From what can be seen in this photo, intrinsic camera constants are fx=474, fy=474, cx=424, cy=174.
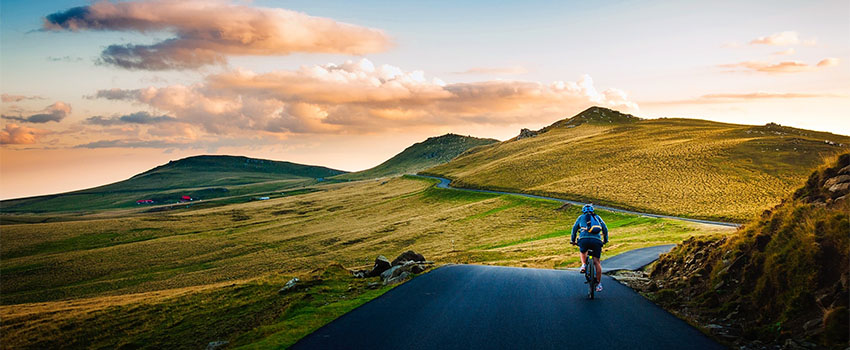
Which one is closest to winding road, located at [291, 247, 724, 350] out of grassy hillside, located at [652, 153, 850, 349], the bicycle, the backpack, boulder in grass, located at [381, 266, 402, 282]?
the bicycle

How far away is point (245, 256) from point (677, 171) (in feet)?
269

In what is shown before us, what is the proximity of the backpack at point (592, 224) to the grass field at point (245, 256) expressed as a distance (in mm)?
8843

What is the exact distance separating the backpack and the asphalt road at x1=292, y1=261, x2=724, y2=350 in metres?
2.29

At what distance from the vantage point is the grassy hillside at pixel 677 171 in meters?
70.2

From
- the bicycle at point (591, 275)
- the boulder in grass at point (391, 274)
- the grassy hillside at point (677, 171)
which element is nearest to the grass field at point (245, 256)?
the boulder in grass at point (391, 274)

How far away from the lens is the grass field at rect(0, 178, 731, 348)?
75.2ft

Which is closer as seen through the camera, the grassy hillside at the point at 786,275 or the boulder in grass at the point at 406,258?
the grassy hillside at the point at 786,275

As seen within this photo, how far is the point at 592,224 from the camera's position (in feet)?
53.6

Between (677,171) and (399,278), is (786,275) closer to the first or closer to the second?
(399,278)

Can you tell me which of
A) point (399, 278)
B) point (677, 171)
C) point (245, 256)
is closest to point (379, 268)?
point (399, 278)

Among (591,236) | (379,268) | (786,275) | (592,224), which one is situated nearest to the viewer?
(786,275)

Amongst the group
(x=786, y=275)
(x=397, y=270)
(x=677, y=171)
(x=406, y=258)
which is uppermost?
(x=677, y=171)

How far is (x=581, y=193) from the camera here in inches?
3282

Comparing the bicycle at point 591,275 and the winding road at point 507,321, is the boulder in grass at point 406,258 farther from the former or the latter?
the bicycle at point 591,275
